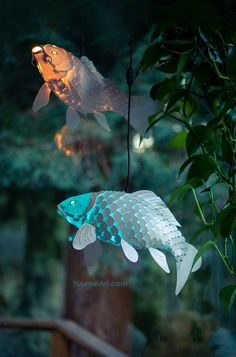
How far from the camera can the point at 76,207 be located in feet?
2.27

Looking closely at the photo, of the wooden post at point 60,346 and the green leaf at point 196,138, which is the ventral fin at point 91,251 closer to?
the green leaf at point 196,138

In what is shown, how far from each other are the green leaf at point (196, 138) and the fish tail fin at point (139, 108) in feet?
0.24

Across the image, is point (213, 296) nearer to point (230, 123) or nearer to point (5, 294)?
point (230, 123)

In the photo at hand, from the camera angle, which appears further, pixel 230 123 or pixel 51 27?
pixel 51 27

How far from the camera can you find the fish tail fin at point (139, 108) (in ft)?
2.75

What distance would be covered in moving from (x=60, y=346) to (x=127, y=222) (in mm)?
1380

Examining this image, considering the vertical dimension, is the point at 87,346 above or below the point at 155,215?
below

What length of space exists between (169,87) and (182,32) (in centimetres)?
10

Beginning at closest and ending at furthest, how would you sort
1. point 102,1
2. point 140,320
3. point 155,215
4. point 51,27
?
point 155,215
point 102,1
point 51,27
point 140,320

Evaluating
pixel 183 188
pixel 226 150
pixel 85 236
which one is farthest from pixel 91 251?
pixel 226 150

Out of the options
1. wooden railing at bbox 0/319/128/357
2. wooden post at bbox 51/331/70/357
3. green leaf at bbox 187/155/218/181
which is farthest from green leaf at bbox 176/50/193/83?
wooden post at bbox 51/331/70/357

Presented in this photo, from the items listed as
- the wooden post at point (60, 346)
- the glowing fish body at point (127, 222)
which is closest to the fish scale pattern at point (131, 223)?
the glowing fish body at point (127, 222)

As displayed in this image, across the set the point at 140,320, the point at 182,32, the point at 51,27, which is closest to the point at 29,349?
the point at 140,320

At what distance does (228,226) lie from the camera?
0.71 meters
